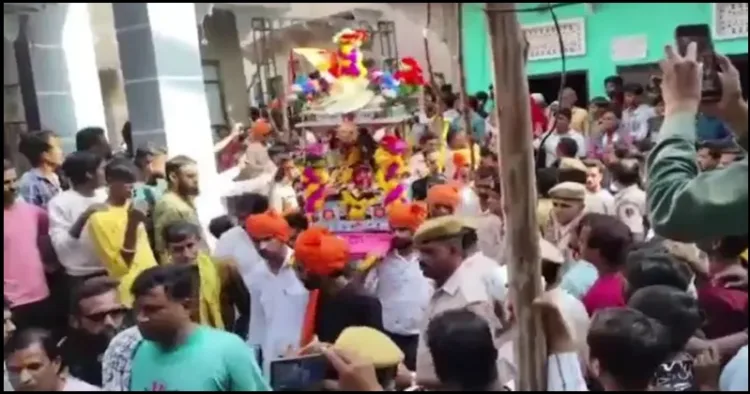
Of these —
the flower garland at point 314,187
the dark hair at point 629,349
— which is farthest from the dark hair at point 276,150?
the dark hair at point 629,349

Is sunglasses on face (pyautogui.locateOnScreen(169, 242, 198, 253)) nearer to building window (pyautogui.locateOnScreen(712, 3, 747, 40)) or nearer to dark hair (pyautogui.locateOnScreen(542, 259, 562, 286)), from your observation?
dark hair (pyautogui.locateOnScreen(542, 259, 562, 286))

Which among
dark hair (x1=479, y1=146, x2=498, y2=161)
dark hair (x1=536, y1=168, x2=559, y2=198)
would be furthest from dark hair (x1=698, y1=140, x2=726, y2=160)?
dark hair (x1=479, y1=146, x2=498, y2=161)

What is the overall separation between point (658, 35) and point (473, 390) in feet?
26.0

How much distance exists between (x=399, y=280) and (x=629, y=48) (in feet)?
21.9

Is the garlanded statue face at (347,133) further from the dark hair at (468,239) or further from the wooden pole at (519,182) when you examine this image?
the wooden pole at (519,182)

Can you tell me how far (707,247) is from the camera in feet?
9.84

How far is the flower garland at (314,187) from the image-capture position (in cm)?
611

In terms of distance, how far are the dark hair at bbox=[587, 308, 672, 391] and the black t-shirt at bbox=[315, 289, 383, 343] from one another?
1.26 metres

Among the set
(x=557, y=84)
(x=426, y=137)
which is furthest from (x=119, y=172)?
(x=557, y=84)

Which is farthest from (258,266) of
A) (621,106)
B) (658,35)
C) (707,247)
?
(658,35)

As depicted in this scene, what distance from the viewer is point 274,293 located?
360cm

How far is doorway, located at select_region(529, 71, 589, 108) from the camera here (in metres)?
7.61

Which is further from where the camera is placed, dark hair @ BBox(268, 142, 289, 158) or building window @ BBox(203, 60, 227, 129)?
dark hair @ BBox(268, 142, 289, 158)

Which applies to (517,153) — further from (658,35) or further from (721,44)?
(658,35)
